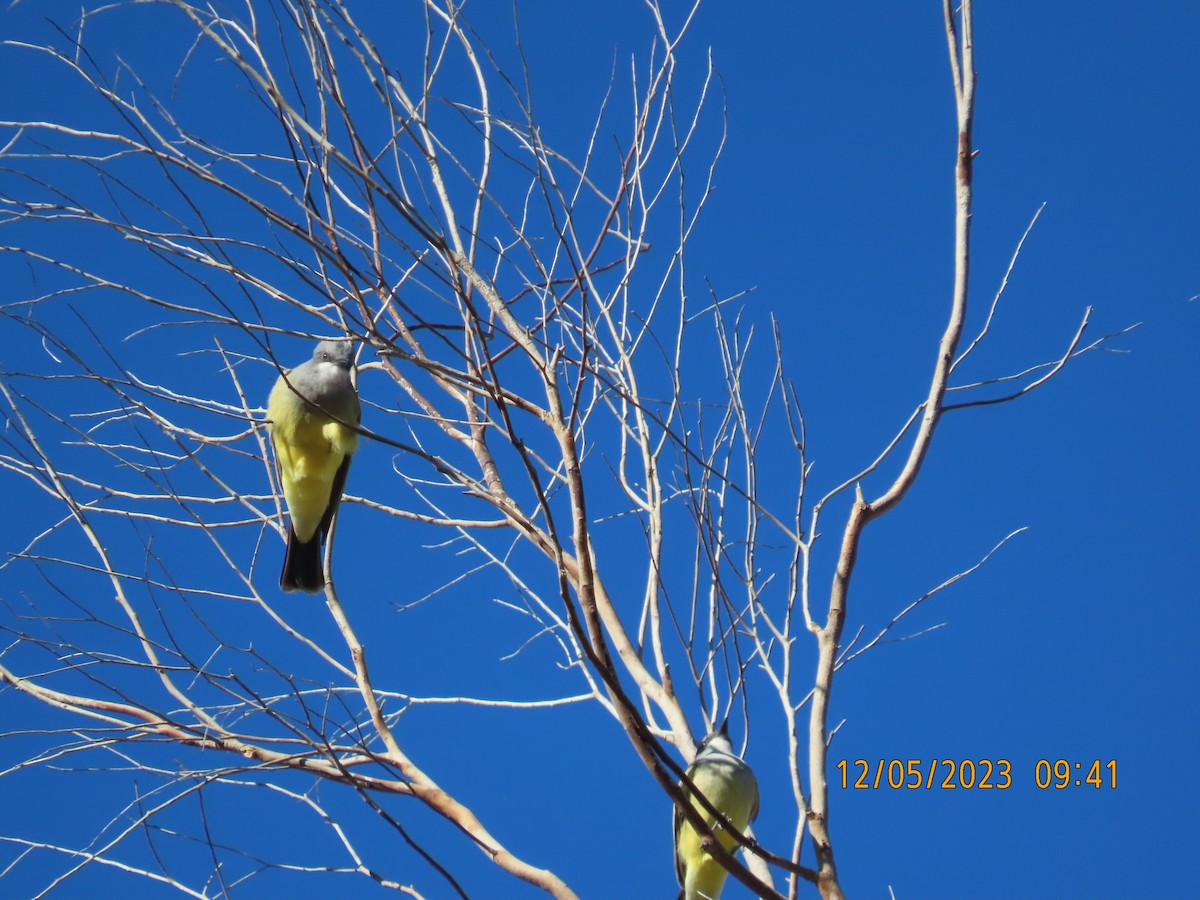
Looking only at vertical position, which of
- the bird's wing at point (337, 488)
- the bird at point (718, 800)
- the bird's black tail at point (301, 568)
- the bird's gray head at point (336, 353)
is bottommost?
the bird at point (718, 800)

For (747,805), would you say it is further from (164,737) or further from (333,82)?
(333,82)

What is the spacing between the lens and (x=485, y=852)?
249cm

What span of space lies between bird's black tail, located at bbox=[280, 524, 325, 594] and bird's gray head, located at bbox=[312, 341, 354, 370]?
59 cm

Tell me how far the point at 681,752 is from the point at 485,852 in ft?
2.45

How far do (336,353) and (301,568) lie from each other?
0.73 m

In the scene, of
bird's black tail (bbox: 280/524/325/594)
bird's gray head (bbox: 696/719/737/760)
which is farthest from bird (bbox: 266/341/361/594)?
bird's gray head (bbox: 696/719/737/760)

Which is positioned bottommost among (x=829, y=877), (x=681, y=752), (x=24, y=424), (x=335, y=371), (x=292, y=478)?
(x=829, y=877)

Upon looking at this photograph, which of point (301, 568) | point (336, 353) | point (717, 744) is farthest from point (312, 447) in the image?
point (717, 744)

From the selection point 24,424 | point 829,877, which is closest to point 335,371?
point 24,424

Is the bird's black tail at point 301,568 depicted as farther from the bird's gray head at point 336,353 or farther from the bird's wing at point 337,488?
the bird's gray head at point 336,353

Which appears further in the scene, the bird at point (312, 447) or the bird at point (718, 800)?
the bird at point (718, 800)

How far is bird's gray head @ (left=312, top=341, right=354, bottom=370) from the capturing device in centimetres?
356

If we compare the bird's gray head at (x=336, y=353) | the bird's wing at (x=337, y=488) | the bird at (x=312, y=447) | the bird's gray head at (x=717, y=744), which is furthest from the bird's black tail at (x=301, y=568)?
the bird's gray head at (x=717, y=744)

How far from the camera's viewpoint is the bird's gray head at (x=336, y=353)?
356cm
